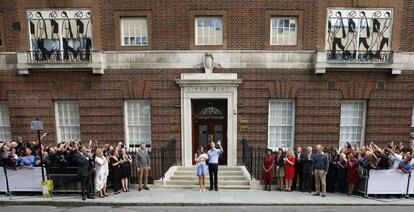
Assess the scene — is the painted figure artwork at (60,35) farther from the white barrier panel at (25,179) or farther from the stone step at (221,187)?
the stone step at (221,187)

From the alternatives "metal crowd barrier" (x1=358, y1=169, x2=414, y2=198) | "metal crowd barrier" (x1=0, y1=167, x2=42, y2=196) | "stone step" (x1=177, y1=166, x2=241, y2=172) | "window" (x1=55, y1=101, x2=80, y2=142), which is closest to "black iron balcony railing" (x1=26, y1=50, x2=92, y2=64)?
"window" (x1=55, y1=101, x2=80, y2=142)

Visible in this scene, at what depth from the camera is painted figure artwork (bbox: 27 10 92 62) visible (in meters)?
12.3

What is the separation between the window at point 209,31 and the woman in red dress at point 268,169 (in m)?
5.65

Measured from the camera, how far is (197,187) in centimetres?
1054

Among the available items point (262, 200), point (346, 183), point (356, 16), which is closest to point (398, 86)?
point (356, 16)

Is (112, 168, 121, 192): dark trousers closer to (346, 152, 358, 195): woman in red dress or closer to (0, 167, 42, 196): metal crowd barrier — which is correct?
(0, 167, 42, 196): metal crowd barrier

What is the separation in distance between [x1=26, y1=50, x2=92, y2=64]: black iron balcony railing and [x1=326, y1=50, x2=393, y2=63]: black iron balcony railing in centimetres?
1120

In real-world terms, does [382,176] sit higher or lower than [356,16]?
lower

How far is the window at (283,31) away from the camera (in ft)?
40.0

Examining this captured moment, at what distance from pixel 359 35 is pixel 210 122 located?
8.04 meters

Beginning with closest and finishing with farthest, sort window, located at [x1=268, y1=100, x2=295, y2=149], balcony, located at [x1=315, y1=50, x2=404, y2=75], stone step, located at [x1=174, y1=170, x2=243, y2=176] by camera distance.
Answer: stone step, located at [x1=174, y1=170, x2=243, y2=176] → balcony, located at [x1=315, y1=50, x2=404, y2=75] → window, located at [x1=268, y1=100, x2=295, y2=149]

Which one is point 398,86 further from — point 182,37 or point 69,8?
point 69,8

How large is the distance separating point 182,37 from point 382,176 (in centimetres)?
962

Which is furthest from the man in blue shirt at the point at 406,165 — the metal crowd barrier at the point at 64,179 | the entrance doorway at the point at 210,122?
the metal crowd barrier at the point at 64,179
